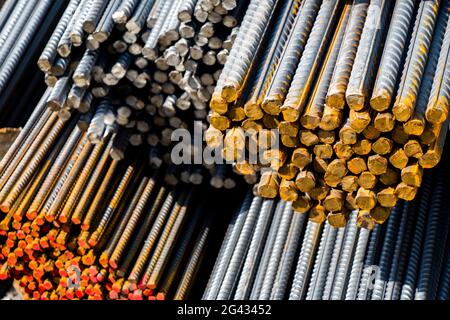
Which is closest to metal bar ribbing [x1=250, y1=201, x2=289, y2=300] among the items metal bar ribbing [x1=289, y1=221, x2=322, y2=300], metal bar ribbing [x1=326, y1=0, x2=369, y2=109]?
metal bar ribbing [x1=289, y1=221, x2=322, y2=300]

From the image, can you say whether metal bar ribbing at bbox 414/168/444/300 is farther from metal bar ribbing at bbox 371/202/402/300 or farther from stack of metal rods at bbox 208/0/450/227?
stack of metal rods at bbox 208/0/450/227

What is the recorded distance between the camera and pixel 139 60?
4270 millimetres

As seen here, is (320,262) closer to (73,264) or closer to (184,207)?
(184,207)

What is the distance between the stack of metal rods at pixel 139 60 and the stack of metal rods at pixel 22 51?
0.92 meters

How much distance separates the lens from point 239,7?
13.2ft

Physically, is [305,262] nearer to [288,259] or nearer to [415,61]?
[288,259]

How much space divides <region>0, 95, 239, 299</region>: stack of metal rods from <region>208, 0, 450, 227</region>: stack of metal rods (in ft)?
4.58

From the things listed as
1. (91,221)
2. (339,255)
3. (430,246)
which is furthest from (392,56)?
(91,221)

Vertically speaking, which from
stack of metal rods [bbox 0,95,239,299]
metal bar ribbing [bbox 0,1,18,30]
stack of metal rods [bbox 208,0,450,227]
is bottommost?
stack of metal rods [bbox 0,95,239,299]

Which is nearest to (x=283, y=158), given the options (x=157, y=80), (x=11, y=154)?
(x=157, y=80)

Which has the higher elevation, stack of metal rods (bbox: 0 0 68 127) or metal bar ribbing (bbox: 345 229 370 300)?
stack of metal rods (bbox: 0 0 68 127)

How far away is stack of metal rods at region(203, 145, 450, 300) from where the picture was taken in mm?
3895

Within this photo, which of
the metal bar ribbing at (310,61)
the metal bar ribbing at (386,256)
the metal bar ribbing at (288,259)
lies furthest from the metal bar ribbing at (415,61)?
the metal bar ribbing at (288,259)
